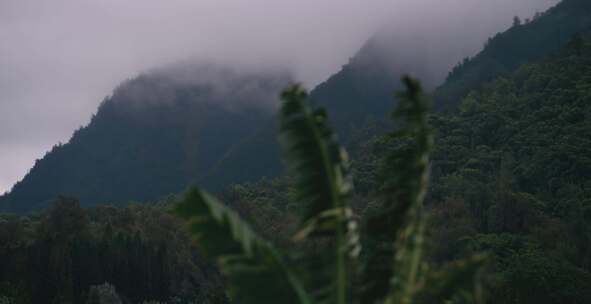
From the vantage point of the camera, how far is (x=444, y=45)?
3632 inches

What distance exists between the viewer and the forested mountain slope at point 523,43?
67.6m

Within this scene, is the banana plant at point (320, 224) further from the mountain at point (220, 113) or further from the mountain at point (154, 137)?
the mountain at point (154, 137)

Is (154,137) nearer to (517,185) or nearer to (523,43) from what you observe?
(523,43)

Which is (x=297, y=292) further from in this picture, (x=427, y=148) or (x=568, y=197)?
(x=568, y=197)

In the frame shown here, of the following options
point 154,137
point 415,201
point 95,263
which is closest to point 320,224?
point 415,201

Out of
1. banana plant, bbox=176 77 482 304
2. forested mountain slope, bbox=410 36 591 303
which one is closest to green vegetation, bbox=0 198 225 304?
forested mountain slope, bbox=410 36 591 303

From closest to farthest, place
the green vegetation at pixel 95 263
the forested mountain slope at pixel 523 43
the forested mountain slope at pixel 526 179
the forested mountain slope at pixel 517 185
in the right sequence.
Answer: the forested mountain slope at pixel 526 179, the forested mountain slope at pixel 517 185, the green vegetation at pixel 95 263, the forested mountain slope at pixel 523 43

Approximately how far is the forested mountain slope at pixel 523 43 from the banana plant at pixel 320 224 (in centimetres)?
6311

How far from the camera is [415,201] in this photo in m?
2.89

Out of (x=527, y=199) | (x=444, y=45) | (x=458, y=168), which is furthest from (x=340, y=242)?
(x=444, y=45)

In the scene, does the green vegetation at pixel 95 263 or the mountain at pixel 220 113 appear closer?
the green vegetation at pixel 95 263

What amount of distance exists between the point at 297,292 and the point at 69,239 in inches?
1376

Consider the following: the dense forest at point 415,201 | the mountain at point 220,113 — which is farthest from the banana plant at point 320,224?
the mountain at point 220,113

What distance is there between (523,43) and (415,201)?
73.1 meters
